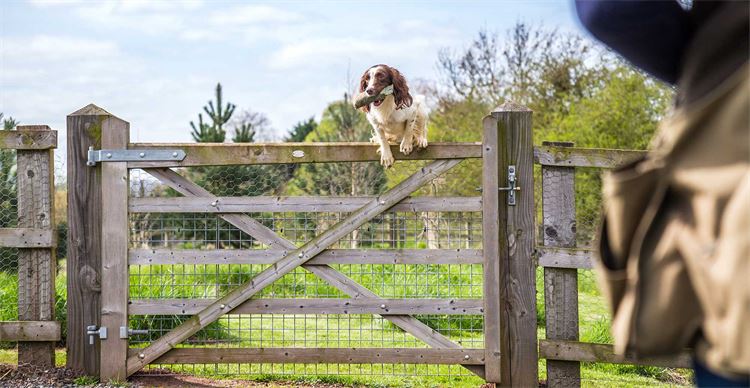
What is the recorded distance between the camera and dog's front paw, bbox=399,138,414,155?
493 centimetres

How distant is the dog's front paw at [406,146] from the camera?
194 inches

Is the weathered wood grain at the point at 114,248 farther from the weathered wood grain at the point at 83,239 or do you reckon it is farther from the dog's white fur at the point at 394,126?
the dog's white fur at the point at 394,126

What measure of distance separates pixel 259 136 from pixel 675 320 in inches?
1012

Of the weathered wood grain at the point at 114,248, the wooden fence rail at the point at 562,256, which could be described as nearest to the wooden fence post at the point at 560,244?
the wooden fence rail at the point at 562,256

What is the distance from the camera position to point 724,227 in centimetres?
104

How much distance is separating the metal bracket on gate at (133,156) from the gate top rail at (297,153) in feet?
0.12

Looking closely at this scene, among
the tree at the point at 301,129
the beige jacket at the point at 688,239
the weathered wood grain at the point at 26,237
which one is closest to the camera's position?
the beige jacket at the point at 688,239

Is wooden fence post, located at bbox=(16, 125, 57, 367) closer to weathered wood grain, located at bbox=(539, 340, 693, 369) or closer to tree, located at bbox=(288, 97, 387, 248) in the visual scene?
tree, located at bbox=(288, 97, 387, 248)

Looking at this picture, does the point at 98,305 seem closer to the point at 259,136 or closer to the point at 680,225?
the point at 680,225

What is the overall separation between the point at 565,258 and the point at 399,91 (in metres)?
1.49

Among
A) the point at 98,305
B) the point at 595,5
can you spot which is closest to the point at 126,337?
the point at 98,305

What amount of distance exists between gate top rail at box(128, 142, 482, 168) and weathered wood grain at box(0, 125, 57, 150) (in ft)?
2.83

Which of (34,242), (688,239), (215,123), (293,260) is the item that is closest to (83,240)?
(34,242)

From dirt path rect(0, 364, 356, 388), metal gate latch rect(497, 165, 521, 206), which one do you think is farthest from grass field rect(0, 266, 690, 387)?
metal gate latch rect(497, 165, 521, 206)
